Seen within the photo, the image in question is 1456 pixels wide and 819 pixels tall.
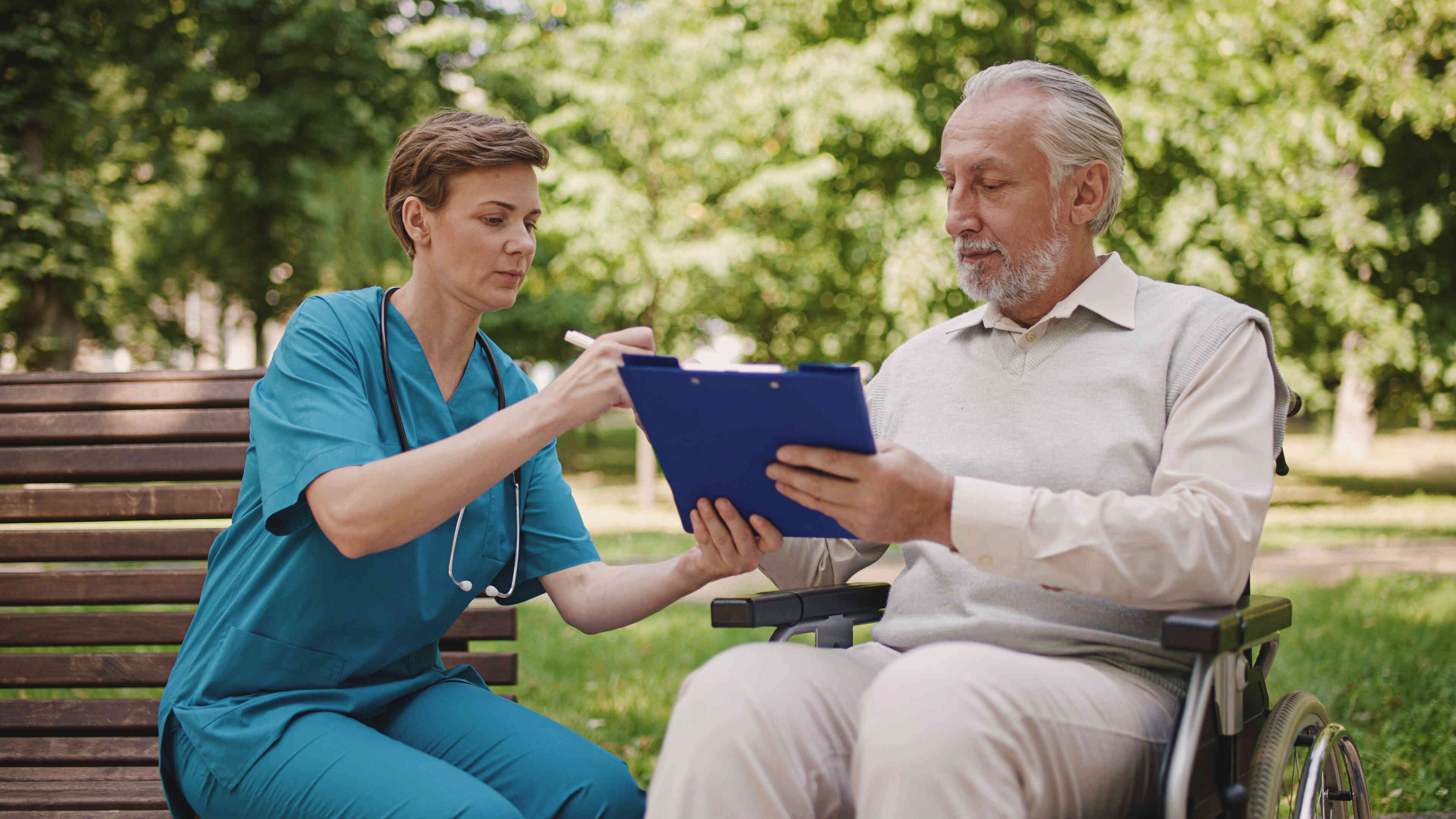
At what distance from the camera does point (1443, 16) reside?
1093 cm

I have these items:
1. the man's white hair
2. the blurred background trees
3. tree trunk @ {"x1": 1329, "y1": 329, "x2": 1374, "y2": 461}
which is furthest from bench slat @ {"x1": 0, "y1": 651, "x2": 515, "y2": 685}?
tree trunk @ {"x1": 1329, "y1": 329, "x2": 1374, "y2": 461}

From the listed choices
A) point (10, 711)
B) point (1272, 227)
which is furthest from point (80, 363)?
point (1272, 227)

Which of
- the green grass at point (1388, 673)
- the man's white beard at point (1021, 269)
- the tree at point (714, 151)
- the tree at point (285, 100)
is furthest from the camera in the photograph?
the tree at point (285, 100)

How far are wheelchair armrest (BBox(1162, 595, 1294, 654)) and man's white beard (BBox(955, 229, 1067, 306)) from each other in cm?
83

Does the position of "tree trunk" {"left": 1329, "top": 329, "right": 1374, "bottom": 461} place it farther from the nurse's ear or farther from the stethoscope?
the nurse's ear

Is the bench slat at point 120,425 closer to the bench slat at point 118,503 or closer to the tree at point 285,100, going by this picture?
the bench slat at point 118,503

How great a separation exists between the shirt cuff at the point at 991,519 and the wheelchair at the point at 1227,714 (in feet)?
0.87

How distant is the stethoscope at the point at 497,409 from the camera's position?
6.98 ft

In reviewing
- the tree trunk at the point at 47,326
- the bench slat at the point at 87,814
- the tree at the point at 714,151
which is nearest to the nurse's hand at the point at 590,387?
the bench slat at the point at 87,814

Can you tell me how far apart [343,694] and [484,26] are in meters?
11.7

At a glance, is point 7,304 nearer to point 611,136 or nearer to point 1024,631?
point 611,136

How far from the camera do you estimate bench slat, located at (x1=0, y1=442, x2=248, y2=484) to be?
274 centimetres

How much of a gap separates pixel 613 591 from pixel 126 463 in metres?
1.32

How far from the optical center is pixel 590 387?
6.31 ft
